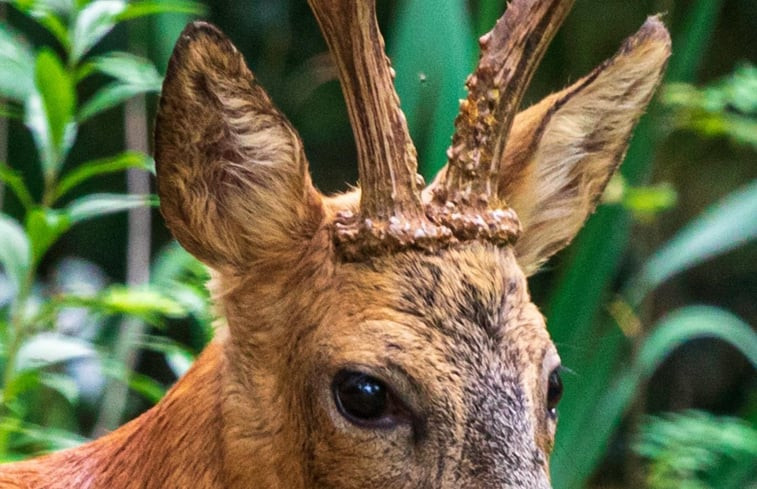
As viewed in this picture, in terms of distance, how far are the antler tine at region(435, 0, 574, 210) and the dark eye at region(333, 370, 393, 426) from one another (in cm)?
31

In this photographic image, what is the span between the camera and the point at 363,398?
70.6 inches

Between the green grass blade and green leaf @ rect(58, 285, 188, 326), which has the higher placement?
the green grass blade

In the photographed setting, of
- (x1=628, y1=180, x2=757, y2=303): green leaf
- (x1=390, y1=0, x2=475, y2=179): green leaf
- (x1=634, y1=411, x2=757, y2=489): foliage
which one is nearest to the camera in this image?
(x1=390, y1=0, x2=475, y2=179): green leaf

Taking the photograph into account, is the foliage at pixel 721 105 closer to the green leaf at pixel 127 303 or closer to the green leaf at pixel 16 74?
the green leaf at pixel 127 303

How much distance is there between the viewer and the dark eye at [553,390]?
195cm

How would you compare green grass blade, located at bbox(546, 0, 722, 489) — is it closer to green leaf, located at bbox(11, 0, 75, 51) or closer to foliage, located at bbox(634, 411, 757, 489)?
foliage, located at bbox(634, 411, 757, 489)

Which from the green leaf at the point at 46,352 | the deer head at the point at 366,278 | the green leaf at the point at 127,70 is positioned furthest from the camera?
the green leaf at the point at 127,70

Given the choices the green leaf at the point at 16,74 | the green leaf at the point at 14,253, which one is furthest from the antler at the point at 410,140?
the green leaf at the point at 16,74

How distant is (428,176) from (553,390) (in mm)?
1277

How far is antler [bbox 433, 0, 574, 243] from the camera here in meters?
1.91

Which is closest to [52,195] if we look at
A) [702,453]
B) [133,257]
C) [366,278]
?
[366,278]

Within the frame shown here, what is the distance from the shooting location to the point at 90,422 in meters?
A: 4.50

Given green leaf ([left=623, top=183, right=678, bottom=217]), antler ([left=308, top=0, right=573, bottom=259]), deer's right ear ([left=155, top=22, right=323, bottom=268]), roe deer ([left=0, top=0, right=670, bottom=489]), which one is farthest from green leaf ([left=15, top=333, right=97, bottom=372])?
green leaf ([left=623, top=183, right=678, bottom=217])

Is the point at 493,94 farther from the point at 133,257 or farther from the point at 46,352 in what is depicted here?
the point at 133,257
